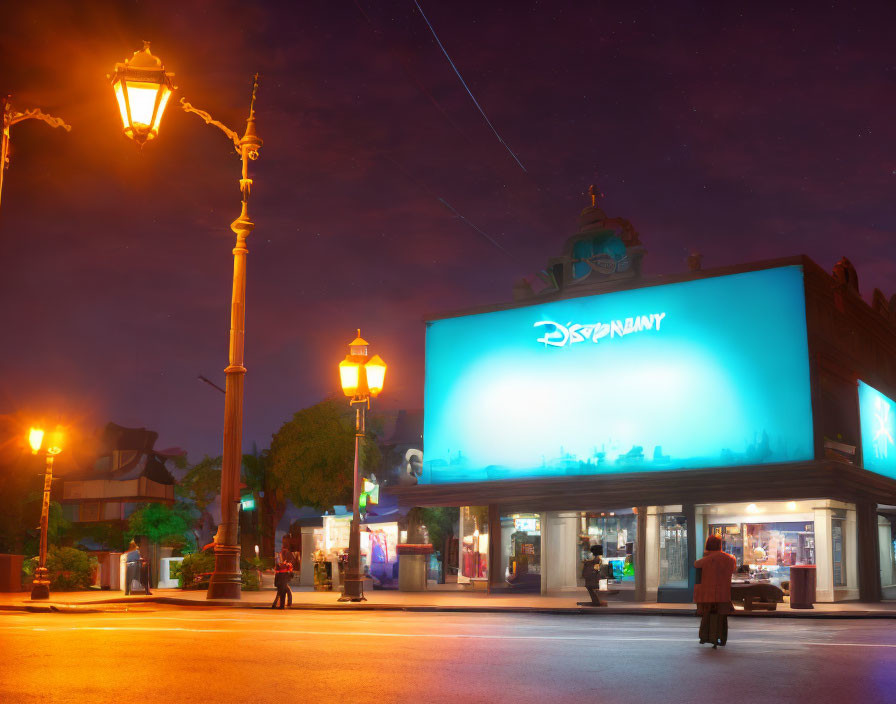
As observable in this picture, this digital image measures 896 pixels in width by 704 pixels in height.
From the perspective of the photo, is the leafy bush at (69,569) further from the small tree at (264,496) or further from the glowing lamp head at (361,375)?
the small tree at (264,496)

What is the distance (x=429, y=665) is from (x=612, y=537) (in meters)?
24.1

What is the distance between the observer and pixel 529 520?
36.4 meters

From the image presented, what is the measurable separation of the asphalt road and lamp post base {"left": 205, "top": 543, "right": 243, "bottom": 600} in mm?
9596

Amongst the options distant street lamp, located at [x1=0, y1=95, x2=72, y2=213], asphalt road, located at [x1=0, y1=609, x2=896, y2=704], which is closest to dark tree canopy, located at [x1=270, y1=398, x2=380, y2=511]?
asphalt road, located at [x1=0, y1=609, x2=896, y2=704]

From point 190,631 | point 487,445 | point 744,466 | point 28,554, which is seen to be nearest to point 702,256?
point 744,466

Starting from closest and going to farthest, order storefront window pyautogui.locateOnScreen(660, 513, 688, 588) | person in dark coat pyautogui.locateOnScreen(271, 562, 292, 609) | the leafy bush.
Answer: person in dark coat pyautogui.locateOnScreen(271, 562, 292, 609)
storefront window pyautogui.locateOnScreen(660, 513, 688, 588)
the leafy bush

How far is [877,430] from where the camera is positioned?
3619 centimetres

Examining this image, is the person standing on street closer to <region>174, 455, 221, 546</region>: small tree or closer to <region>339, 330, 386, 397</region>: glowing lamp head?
<region>339, 330, 386, 397</region>: glowing lamp head

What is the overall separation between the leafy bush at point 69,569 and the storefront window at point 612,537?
59.1ft

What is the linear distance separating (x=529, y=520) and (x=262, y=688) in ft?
92.5

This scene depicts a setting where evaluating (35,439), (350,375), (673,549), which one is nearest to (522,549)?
(673,549)

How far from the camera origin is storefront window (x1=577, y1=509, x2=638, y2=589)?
33062mm

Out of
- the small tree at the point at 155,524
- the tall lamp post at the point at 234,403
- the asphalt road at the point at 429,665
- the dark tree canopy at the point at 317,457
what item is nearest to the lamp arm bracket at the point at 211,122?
the tall lamp post at the point at 234,403

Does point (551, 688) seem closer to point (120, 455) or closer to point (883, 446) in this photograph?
point (883, 446)
